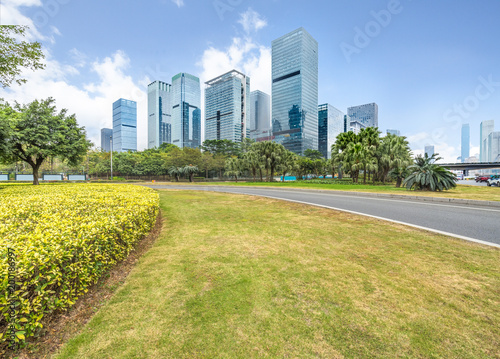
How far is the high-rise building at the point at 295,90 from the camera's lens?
110938 millimetres

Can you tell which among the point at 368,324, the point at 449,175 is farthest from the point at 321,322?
the point at 449,175

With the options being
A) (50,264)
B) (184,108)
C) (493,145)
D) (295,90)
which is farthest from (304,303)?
(493,145)

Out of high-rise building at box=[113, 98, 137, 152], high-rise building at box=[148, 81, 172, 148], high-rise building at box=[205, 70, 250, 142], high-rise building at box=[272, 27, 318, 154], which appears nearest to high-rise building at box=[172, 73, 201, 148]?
high-rise building at box=[148, 81, 172, 148]

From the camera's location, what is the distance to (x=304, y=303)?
251 cm

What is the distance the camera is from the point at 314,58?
389 feet

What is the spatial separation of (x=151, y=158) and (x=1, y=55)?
4756cm

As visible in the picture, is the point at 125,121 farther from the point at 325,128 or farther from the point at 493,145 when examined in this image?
the point at 493,145

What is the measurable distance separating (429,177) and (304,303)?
700 inches

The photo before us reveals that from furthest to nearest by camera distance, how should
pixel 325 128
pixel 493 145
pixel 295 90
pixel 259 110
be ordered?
pixel 259 110 < pixel 325 128 < pixel 295 90 < pixel 493 145

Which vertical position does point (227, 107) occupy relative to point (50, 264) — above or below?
above

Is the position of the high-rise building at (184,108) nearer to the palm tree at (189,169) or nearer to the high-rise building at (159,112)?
the high-rise building at (159,112)

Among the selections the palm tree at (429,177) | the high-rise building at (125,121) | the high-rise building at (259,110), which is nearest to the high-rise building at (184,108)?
the high-rise building at (125,121)

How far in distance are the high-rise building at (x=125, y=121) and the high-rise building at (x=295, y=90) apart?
70.3 metres

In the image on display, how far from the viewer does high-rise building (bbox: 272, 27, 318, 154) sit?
364 feet
